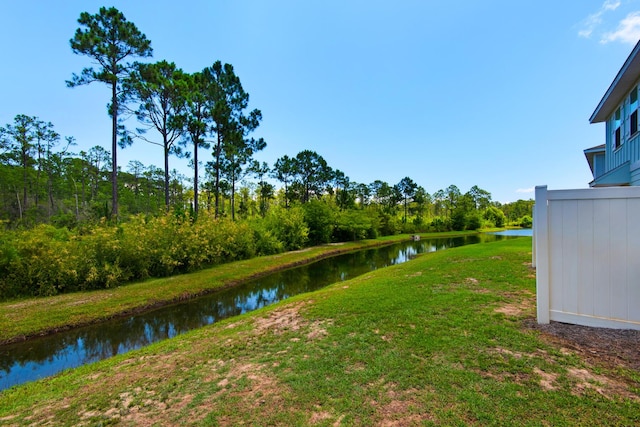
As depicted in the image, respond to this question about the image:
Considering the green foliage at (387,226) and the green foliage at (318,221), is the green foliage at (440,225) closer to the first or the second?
the green foliage at (387,226)

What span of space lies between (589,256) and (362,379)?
9.51ft

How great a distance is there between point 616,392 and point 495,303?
2.52 metres

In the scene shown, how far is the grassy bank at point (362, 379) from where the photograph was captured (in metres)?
2.14

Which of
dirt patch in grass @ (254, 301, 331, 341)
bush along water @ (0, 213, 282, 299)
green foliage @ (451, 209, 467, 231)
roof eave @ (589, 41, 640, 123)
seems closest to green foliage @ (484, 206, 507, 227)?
green foliage @ (451, 209, 467, 231)

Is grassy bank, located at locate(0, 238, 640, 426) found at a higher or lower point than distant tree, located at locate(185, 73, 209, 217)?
lower

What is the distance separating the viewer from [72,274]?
883 centimetres

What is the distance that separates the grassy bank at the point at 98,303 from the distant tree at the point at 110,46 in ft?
21.1

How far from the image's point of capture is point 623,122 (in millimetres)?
7121

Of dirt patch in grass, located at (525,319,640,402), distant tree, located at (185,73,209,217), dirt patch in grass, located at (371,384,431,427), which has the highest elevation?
distant tree, located at (185,73,209,217)

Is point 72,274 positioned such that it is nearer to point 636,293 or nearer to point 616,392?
point 616,392

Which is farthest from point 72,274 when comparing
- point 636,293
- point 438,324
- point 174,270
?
point 636,293

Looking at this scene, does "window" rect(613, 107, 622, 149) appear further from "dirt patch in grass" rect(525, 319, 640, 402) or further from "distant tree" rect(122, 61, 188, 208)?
"distant tree" rect(122, 61, 188, 208)

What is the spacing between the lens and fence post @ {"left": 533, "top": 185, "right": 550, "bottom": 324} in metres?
3.24

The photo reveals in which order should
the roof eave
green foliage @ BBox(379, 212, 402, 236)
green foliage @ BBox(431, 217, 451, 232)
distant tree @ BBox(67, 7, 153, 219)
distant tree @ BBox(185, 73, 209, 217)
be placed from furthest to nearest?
green foliage @ BBox(431, 217, 451, 232)
green foliage @ BBox(379, 212, 402, 236)
distant tree @ BBox(185, 73, 209, 217)
distant tree @ BBox(67, 7, 153, 219)
the roof eave
